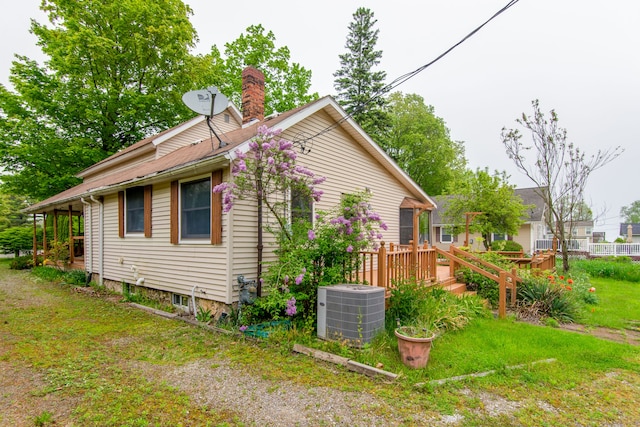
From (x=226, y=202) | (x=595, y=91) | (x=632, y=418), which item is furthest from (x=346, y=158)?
(x=595, y=91)

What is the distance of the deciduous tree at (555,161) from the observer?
1077cm

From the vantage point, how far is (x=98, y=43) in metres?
14.6

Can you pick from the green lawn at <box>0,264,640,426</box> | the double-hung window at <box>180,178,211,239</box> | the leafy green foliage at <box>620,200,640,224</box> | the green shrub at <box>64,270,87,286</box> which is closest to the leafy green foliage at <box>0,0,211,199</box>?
the green shrub at <box>64,270,87,286</box>

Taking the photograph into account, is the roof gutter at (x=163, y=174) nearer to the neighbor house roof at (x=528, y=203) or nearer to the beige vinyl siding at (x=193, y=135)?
the beige vinyl siding at (x=193, y=135)

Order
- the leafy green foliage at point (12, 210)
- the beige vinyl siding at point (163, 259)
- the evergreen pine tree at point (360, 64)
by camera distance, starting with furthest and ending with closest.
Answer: the leafy green foliage at point (12, 210), the evergreen pine tree at point (360, 64), the beige vinyl siding at point (163, 259)

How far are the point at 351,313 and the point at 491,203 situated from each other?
1373 cm

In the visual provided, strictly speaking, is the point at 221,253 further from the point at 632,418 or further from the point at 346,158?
the point at 632,418

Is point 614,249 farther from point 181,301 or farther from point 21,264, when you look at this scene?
point 21,264

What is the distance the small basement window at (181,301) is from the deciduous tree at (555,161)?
462 inches

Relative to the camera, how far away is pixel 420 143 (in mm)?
28906

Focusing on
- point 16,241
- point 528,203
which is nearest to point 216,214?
point 16,241

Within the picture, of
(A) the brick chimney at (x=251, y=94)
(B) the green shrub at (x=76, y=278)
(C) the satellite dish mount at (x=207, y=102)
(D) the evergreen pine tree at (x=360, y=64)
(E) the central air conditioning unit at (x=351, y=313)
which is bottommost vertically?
(B) the green shrub at (x=76, y=278)

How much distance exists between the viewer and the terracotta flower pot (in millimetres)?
4008

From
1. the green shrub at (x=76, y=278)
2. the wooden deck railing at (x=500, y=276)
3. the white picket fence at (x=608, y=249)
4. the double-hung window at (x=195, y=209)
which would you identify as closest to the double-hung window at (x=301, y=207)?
the double-hung window at (x=195, y=209)
